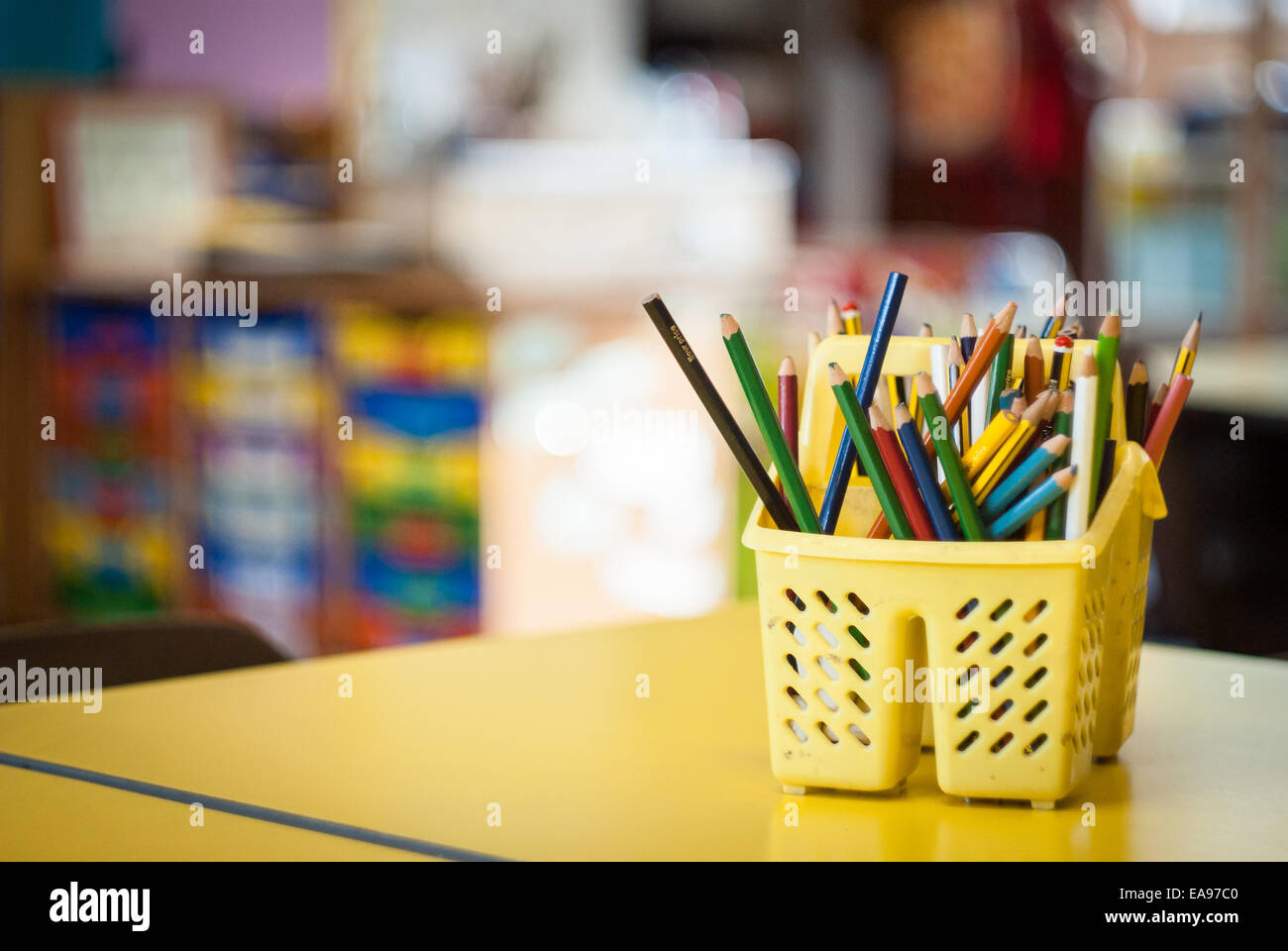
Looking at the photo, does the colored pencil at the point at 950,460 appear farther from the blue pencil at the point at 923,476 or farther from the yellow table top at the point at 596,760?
the yellow table top at the point at 596,760

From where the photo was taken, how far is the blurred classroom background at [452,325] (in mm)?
3508

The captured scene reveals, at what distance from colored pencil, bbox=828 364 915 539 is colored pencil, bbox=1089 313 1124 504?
95mm

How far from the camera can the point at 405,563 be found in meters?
3.61

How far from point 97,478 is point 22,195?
0.79m

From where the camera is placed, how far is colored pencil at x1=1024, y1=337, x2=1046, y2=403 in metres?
0.83

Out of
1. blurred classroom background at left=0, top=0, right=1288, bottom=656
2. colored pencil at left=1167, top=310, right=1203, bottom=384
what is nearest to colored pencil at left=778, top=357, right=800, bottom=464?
colored pencil at left=1167, top=310, right=1203, bottom=384

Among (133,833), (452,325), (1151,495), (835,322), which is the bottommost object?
(133,833)

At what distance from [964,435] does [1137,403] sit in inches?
5.1

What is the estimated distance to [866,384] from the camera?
840 millimetres

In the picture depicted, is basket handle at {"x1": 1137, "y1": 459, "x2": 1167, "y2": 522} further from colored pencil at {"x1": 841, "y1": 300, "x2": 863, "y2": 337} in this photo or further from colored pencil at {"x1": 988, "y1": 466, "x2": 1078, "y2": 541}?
colored pencil at {"x1": 841, "y1": 300, "x2": 863, "y2": 337}

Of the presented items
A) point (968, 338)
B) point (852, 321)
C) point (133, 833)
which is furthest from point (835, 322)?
point (133, 833)

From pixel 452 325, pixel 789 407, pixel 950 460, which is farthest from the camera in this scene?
pixel 452 325

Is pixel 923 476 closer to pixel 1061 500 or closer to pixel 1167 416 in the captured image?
pixel 1061 500

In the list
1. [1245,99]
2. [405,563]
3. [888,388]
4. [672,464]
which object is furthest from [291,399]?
[888,388]
